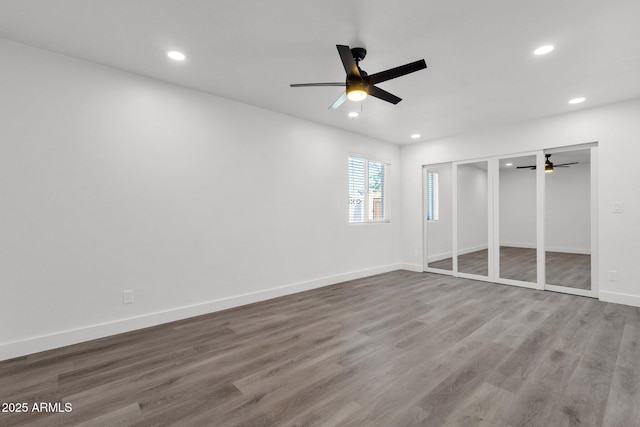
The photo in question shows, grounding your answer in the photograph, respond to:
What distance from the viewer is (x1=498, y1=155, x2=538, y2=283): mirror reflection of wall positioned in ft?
15.7

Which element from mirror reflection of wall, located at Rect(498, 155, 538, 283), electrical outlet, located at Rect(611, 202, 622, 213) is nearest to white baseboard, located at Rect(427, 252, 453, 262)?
mirror reflection of wall, located at Rect(498, 155, 538, 283)

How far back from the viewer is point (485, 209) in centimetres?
523

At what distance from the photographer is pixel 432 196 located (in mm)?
6156

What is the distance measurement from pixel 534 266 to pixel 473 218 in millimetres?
1242

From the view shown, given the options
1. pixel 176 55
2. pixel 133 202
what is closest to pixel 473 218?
pixel 176 55

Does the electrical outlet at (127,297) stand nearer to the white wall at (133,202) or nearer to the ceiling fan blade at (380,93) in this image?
the white wall at (133,202)

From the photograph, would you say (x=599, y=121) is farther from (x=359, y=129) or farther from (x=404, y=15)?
(x=404, y=15)

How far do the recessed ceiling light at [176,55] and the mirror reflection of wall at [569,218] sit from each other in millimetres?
5458

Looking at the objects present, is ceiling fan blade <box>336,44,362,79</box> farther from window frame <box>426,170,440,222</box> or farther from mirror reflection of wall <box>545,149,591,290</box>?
window frame <box>426,170,440,222</box>

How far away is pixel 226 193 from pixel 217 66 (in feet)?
5.09

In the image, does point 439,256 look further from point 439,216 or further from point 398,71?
point 398,71

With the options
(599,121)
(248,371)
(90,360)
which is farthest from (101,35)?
(599,121)

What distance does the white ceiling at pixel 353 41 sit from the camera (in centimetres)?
217

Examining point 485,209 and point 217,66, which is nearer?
point 217,66
